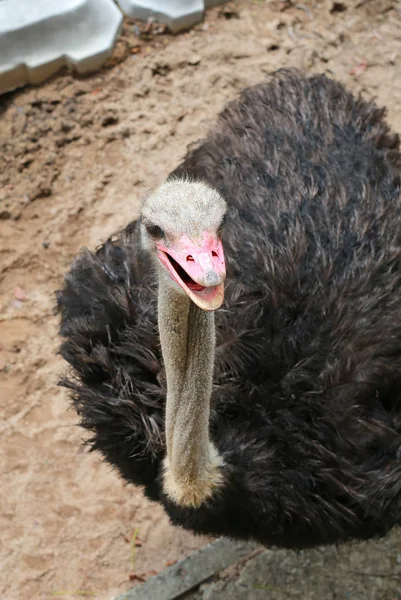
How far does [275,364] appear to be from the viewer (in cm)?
287

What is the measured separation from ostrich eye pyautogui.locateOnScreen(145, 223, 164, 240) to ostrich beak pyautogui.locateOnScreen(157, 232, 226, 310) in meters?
0.06

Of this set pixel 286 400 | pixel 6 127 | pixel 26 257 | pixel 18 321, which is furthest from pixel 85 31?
pixel 286 400

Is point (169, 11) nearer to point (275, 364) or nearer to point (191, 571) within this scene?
point (275, 364)

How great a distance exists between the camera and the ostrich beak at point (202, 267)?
1.86 metres

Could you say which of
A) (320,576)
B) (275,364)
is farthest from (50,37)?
(320,576)

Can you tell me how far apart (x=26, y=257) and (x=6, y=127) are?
32.2 inches

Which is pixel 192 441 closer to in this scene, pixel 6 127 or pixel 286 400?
pixel 286 400

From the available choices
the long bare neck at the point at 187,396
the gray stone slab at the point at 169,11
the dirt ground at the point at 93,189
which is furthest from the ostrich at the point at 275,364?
the gray stone slab at the point at 169,11

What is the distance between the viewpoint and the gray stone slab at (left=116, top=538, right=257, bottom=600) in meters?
3.58

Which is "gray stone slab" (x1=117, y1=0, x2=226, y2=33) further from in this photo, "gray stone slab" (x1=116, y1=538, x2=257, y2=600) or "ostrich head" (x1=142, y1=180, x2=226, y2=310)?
"ostrich head" (x1=142, y1=180, x2=226, y2=310)

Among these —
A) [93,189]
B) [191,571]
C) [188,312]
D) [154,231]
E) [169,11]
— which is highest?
[154,231]

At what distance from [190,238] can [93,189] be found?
9.50ft

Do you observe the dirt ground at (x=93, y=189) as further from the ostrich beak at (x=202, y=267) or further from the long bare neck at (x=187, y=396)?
the ostrich beak at (x=202, y=267)

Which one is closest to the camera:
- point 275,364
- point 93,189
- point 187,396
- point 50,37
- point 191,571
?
point 187,396
